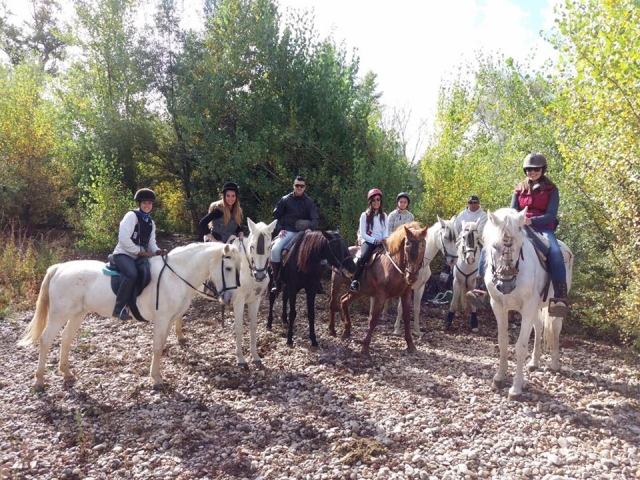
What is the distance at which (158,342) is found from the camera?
214 inches

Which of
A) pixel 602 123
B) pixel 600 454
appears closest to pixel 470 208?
pixel 602 123

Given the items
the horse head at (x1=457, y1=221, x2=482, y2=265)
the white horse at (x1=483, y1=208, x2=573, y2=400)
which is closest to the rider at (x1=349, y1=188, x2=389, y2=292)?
the horse head at (x1=457, y1=221, x2=482, y2=265)

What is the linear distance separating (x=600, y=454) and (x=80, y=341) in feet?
27.6

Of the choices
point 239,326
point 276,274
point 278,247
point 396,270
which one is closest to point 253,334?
point 239,326

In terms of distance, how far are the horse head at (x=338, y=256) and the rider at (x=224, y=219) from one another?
1.68 m

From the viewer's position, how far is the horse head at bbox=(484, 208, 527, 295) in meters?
4.79

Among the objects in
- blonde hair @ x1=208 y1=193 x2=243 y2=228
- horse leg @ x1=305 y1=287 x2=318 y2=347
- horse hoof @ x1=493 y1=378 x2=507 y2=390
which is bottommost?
horse hoof @ x1=493 y1=378 x2=507 y2=390

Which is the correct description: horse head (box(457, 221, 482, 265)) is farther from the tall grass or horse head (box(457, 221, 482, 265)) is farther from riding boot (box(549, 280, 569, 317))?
the tall grass

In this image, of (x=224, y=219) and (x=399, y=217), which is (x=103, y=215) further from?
(x=399, y=217)

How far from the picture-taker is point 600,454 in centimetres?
398

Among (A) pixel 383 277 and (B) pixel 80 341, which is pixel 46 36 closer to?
(B) pixel 80 341

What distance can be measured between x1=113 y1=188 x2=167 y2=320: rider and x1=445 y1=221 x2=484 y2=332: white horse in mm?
5621

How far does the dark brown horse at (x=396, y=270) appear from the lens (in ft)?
20.5

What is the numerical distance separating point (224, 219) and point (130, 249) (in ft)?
6.92
